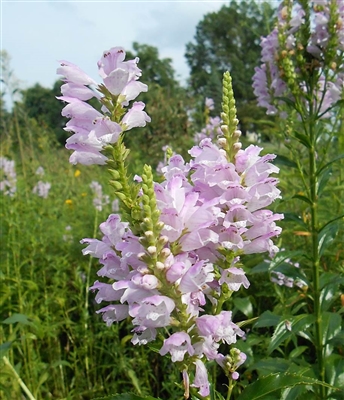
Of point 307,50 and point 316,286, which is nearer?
point 316,286

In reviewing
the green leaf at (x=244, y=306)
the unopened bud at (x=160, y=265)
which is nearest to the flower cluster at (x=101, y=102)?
the unopened bud at (x=160, y=265)

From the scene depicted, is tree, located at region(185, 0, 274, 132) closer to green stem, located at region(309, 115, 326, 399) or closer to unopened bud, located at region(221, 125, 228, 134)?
green stem, located at region(309, 115, 326, 399)

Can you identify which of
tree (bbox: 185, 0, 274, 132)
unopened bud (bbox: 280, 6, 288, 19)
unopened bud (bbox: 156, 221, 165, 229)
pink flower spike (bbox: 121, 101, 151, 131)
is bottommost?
unopened bud (bbox: 156, 221, 165, 229)

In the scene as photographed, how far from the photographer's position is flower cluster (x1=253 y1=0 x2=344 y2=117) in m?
2.75

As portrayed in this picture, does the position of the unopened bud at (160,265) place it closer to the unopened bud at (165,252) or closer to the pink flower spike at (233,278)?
the unopened bud at (165,252)

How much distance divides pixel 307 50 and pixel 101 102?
2.09 metres

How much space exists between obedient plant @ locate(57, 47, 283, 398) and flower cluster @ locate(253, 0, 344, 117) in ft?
5.31

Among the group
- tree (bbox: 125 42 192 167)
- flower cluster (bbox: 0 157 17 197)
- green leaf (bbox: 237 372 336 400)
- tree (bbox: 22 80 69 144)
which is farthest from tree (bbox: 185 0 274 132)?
green leaf (bbox: 237 372 336 400)

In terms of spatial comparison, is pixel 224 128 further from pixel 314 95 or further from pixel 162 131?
pixel 162 131

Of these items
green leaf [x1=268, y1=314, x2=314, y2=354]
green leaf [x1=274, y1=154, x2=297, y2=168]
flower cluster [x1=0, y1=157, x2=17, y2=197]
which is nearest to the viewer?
green leaf [x1=268, y1=314, x2=314, y2=354]

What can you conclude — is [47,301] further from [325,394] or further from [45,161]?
[45,161]

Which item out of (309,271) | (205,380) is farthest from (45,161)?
(205,380)

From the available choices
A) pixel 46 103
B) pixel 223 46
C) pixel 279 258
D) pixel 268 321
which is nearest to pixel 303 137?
pixel 279 258

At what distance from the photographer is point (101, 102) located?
1120mm
